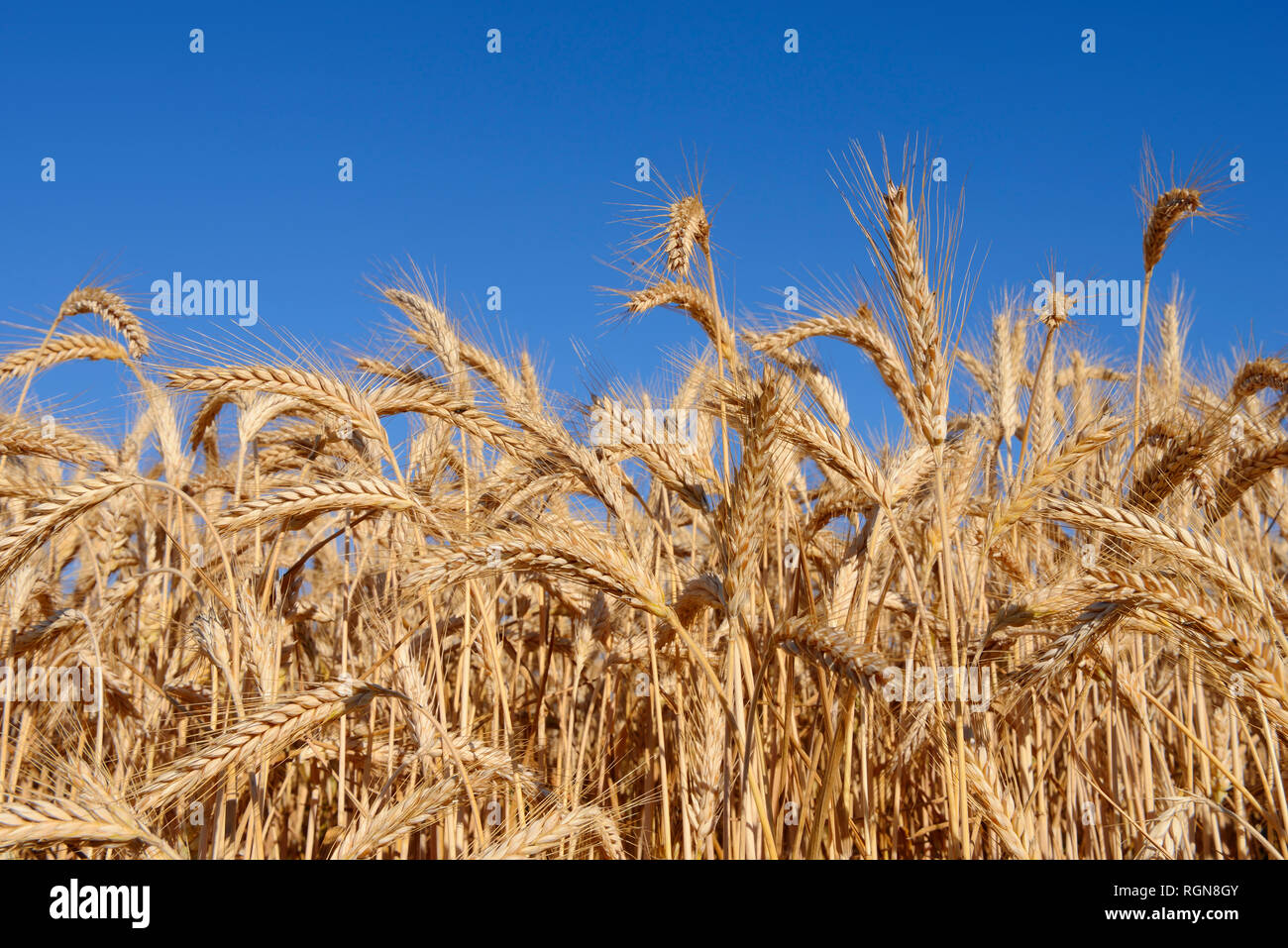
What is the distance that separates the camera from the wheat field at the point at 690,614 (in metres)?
2.35

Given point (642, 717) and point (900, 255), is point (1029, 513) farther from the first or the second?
point (642, 717)

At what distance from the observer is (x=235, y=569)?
173 inches

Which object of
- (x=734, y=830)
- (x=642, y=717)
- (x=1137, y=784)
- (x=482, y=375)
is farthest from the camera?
(x=642, y=717)

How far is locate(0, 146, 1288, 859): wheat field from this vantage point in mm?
2352

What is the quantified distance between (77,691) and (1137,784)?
14.2ft

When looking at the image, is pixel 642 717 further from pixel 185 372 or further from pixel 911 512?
pixel 185 372

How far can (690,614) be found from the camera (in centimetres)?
296

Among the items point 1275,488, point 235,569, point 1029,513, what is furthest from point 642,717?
point 1275,488

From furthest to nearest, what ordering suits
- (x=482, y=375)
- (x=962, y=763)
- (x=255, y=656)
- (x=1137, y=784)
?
1. (x=482, y=375)
2. (x=1137, y=784)
3. (x=255, y=656)
4. (x=962, y=763)

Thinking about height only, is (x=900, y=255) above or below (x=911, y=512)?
above

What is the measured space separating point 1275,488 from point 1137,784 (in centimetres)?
257
